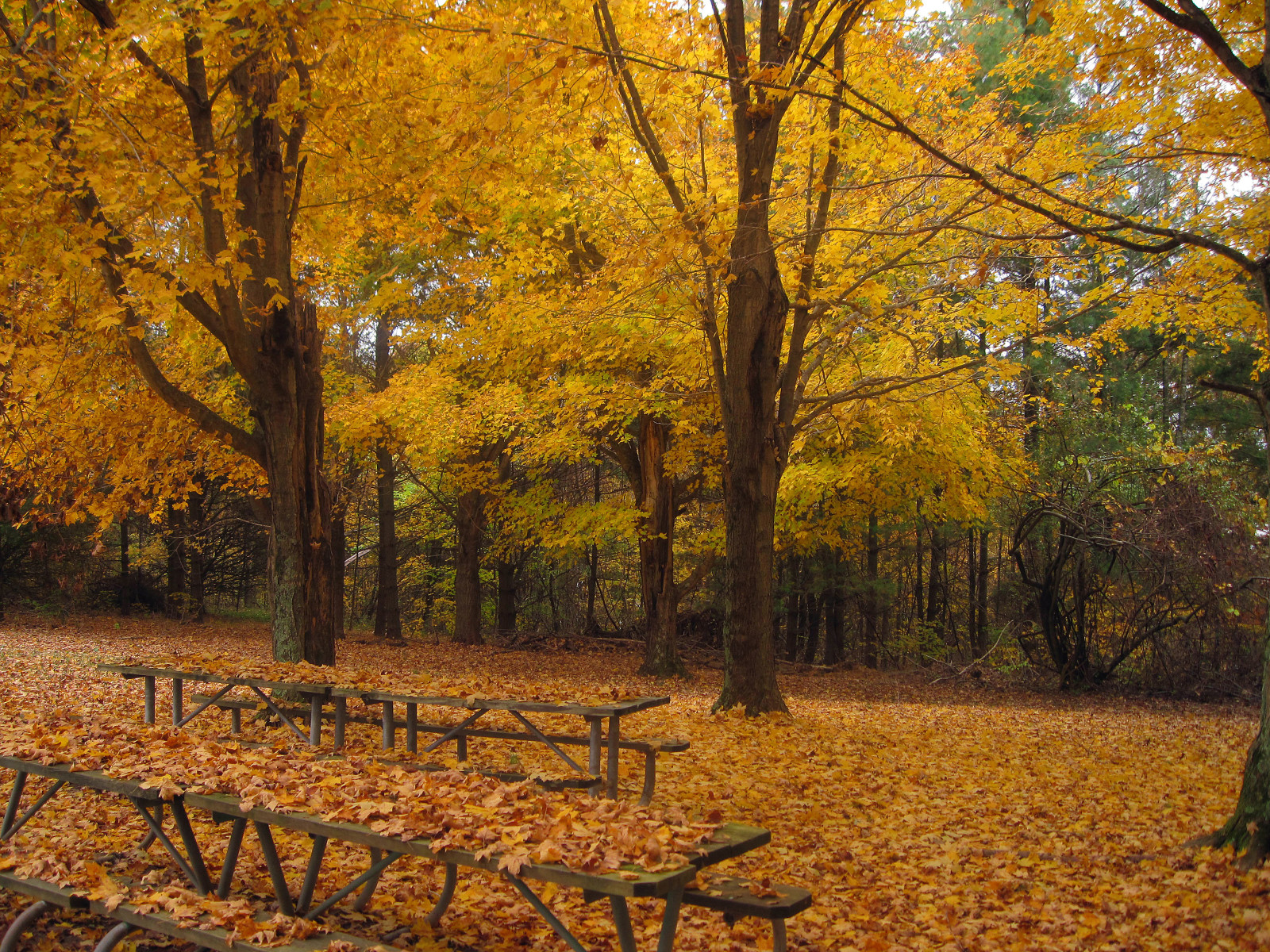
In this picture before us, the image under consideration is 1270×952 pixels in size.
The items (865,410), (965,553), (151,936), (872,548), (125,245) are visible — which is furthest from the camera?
(965,553)

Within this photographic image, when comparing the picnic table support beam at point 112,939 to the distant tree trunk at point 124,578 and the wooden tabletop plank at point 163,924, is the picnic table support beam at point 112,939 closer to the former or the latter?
the wooden tabletop plank at point 163,924

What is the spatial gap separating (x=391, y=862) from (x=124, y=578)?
22448 millimetres

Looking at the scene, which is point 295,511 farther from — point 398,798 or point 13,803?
point 398,798

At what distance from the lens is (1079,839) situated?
5203 millimetres

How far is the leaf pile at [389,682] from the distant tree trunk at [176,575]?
51.1 ft

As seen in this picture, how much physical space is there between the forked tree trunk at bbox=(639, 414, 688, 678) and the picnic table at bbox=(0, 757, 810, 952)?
11.5 meters

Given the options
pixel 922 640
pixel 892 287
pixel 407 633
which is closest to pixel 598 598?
pixel 407 633

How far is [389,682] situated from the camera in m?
6.37

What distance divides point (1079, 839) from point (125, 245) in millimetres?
8598

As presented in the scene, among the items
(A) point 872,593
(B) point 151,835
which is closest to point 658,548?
(A) point 872,593

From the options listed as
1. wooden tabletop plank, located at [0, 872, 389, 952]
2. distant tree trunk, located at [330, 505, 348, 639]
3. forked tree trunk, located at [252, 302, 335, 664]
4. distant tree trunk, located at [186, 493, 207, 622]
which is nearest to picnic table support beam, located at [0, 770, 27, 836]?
wooden tabletop plank, located at [0, 872, 389, 952]

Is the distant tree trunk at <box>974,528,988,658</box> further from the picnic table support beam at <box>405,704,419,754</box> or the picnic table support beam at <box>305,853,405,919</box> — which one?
the picnic table support beam at <box>305,853,405,919</box>

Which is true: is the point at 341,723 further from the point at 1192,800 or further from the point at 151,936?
the point at 1192,800

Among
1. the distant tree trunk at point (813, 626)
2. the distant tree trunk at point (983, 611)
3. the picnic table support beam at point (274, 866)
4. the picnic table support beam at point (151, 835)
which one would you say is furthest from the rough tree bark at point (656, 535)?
the picnic table support beam at point (274, 866)
